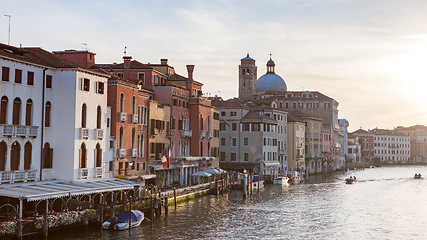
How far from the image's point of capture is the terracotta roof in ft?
111

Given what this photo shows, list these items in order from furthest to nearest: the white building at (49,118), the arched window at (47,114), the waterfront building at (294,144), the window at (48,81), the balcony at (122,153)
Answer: the waterfront building at (294,144) → the balcony at (122,153) → the window at (48,81) → the arched window at (47,114) → the white building at (49,118)

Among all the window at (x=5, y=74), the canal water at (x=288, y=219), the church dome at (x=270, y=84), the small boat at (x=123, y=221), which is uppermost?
the church dome at (x=270, y=84)

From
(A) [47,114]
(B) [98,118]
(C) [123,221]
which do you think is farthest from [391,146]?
(A) [47,114]

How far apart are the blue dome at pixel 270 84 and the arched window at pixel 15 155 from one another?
315 ft

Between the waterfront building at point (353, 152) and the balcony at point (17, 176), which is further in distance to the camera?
the waterfront building at point (353, 152)

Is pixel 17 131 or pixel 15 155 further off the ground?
pixel 17 131

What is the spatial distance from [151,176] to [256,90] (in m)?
83.0

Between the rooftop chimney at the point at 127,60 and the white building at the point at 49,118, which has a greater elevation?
the rooftop chimney at the point at 127,60

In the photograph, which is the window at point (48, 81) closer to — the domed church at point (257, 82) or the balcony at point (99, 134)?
the balcony at point (99, 134)

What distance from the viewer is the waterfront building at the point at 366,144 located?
6909 inches

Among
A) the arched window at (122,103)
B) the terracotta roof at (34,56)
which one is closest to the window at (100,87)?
the terracotta roof at (34,56)

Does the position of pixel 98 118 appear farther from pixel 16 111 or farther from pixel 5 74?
pixel 5 74

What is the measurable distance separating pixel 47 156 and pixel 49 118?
2.51m

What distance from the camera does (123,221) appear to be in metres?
35.4
